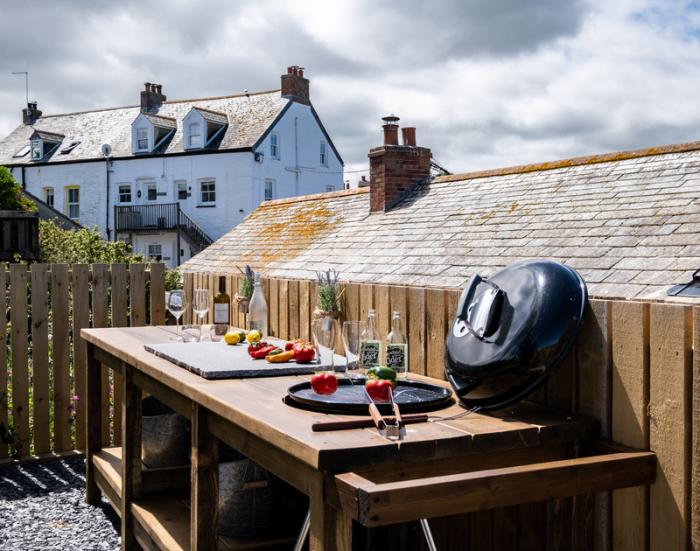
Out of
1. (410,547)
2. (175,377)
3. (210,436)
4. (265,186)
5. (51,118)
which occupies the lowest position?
(410,547)

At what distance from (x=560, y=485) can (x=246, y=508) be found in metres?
2.02

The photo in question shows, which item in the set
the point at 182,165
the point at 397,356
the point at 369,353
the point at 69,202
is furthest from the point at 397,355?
the point at 69,202

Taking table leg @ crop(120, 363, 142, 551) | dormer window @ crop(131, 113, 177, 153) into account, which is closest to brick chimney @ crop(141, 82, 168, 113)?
dormer window @ crop(131, 113, 177, 153)

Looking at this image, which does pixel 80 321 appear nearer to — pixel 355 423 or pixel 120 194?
pixel 355 423

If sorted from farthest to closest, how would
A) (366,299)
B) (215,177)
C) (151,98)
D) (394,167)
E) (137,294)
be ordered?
(151,98)
(215,177)
(394,167)
(137,294)
(366,299)

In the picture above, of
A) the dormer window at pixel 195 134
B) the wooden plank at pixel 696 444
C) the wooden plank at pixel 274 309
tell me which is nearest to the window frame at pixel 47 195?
the dormer window at pixel 195 134

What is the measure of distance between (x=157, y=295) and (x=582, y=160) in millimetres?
7056

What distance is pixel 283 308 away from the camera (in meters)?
5.42

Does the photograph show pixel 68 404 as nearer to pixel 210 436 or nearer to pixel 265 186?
pixel 210 436

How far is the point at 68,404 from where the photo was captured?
6.90m

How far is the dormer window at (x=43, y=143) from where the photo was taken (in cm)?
3673

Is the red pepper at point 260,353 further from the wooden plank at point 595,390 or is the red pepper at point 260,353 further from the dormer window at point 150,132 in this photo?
the dormer window at point 150,132

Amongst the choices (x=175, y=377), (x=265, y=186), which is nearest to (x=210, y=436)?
(x=175, y=377)

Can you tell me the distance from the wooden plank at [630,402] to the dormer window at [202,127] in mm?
31536
